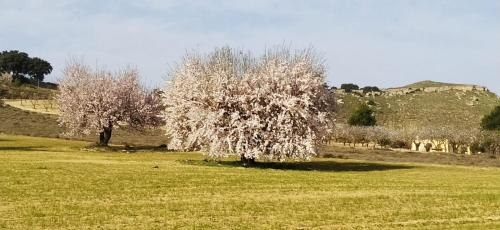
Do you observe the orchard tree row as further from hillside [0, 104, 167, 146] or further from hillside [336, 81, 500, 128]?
hillside [336, 81, 500, 128]

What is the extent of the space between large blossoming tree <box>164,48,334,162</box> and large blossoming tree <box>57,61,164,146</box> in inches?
917

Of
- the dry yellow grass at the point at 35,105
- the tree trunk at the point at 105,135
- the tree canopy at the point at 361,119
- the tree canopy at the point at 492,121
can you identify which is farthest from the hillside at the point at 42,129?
the tree canopy at the point at 492,121

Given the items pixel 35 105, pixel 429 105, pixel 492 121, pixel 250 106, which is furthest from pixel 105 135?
pixel 429 105

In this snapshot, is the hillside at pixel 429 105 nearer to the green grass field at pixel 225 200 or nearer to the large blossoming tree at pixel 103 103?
the large blossoming tree at pixel 103 103

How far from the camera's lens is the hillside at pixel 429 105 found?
150 metres

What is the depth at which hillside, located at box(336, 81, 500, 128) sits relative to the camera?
491ft

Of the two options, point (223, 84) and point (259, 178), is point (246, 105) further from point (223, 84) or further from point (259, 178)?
point (259, 178)

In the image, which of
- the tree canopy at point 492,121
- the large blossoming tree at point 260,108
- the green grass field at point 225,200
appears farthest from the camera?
the tree canopy at point 492,121

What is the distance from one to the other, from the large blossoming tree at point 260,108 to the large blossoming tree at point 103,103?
23.3 m

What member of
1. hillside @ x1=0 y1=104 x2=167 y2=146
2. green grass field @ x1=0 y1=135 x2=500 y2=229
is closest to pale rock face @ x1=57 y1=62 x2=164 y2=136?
hillside @ x1=0 y1=104 x2=167 y2=146

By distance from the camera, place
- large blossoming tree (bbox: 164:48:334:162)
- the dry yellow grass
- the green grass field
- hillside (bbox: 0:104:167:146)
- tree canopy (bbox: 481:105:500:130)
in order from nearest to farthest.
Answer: the green grass field, large blossoming tree (bbox: 164:48:334:162), hillside (bbox: 0:104:167:146), the dry yellow grass, tree canopy (bbox: 481:105:500:130)

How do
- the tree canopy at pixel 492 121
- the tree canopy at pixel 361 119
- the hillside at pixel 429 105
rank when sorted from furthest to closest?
the hillside at pixel 429 105 → the tree canopy at pixel 361 119 → the tree canopy at pixel 492 121

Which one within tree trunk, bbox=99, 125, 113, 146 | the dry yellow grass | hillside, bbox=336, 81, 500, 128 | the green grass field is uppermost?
hillside, bbox=336, 81, 500, 128

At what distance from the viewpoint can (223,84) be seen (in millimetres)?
43812
